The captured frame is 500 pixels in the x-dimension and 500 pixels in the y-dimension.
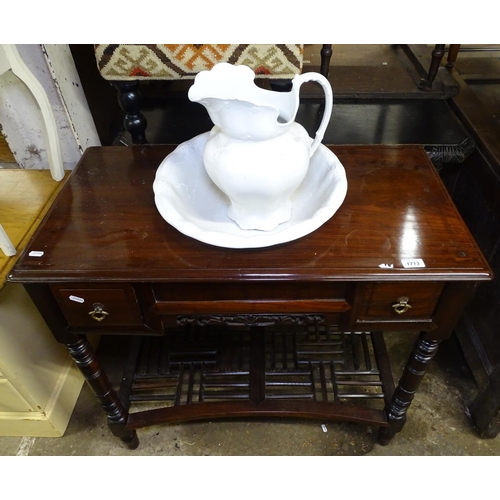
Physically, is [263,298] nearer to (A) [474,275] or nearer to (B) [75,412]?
(A) [474,275]

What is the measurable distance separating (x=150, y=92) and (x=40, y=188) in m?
0.43

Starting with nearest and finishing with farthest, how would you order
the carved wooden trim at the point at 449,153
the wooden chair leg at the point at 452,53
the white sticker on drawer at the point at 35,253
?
the white sticker on drawer at the point at 35,253, the carved wooden trim at the point at 449,153, the wooden chair leg at the point at 452,53

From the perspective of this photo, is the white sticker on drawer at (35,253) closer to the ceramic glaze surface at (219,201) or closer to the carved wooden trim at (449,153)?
the ceramic glaze surface at (219,201)

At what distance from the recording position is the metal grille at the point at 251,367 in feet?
3.37

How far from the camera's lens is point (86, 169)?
2.69 feet

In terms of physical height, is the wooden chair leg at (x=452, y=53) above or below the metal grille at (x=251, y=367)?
above

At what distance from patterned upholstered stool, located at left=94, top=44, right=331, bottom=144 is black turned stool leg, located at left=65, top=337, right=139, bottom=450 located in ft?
1.76

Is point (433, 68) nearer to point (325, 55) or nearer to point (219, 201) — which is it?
point (325, 55)

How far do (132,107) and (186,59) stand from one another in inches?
7.1

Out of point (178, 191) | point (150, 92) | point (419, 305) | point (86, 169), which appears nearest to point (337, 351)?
point (419, 305)

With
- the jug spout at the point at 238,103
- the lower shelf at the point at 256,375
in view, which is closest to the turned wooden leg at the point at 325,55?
the jug spout at the point at 238,103

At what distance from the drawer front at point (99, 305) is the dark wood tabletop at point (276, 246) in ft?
0.11

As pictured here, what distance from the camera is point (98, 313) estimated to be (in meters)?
0.68

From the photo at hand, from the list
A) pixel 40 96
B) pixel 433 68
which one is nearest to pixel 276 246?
pixel 40 96
